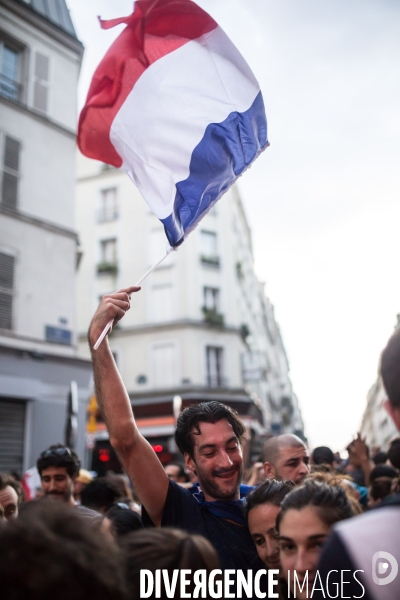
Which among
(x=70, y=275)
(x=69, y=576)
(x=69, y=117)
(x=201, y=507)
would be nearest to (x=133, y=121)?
(x=201, y=507)

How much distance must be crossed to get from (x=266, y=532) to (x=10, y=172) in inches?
502

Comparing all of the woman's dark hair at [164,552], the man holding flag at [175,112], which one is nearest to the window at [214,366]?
the man holding flag at [175,112]

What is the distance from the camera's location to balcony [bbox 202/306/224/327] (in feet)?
84.0

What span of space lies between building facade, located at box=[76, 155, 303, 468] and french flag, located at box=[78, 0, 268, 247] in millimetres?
20652

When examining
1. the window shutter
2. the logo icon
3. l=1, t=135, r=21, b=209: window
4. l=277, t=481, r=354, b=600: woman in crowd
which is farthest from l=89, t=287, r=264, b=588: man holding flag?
the window shutter

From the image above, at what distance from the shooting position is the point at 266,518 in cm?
230

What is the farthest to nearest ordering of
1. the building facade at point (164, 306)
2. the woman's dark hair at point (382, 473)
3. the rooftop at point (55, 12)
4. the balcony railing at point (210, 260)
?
the balcony railing at point (210, 260), the building facade at point (164, 306), the rooftop at point (55, 12), the woman's dark hair at point (382, 473)

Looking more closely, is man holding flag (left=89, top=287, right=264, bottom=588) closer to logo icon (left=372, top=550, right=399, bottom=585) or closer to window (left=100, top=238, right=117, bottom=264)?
logo icon (left=372, top=550, right=399, bottom=585)

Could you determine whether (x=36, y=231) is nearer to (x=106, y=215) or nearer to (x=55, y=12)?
(x=55, y=12)

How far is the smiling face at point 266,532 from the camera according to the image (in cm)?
224

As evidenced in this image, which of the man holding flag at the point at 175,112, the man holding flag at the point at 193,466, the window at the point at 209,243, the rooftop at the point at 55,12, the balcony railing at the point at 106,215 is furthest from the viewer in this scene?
the balcony railing at the point at 106,215

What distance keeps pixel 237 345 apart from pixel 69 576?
2585 centimetres

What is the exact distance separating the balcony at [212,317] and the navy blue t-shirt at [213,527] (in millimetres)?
23092

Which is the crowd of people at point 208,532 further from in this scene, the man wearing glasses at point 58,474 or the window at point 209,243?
the window at point 209,243
